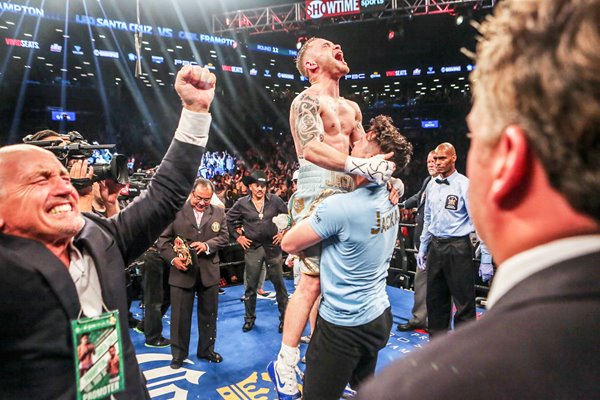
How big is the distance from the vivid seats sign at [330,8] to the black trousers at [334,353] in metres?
11.7

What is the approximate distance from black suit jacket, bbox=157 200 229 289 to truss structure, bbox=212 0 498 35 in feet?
31.0

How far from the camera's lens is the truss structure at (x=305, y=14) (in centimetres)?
1068

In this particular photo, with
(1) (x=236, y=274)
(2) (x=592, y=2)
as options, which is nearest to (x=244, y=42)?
(1) (x=236, y=274)

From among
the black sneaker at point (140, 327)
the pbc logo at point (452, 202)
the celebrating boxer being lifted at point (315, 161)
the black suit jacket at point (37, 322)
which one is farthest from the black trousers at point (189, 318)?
the black suit jacket at point (37, 322)

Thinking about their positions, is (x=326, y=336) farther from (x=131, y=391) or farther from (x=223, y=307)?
(x=223, y=307)

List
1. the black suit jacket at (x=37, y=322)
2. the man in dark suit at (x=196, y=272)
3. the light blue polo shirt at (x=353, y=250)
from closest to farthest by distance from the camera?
the black suit jacket at (x=37, y=322) < the light blue polo shirt at (x=353, y=250) < the man in dark suit at (x=196, y=272)

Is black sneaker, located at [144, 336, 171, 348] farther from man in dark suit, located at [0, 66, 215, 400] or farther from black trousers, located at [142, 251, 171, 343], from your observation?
man in dark suit, located at [0, 66, 215, 400]

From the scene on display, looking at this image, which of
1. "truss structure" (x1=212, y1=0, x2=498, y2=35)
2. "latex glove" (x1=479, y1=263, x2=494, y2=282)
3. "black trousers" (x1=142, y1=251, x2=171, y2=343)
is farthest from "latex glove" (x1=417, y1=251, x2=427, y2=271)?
"truss structure" (x1=212, y1=0, x2=498, y2=35)

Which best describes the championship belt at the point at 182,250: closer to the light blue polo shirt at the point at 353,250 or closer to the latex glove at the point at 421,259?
the light blue polo shirt at the point at 353,250

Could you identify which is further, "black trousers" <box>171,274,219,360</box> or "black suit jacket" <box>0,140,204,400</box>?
"black trousers" <box>171,274,219,360</box>

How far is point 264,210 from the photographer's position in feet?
17.2

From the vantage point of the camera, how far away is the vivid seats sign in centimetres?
1187

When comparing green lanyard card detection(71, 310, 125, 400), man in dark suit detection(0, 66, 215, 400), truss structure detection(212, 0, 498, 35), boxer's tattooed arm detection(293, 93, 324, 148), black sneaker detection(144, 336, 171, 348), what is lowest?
black sneaker detection(144, 336, 171, 348)

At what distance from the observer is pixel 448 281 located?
370cm
